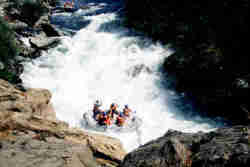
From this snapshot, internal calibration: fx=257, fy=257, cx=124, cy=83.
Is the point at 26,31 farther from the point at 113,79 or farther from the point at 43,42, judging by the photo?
the point at 113,79

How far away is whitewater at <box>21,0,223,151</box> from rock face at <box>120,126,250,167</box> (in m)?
7.42

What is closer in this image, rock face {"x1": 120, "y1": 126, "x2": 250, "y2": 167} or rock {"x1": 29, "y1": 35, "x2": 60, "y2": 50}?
rock face {"x1": 120, "y1": 126, "x2": 250, "y2": 167}

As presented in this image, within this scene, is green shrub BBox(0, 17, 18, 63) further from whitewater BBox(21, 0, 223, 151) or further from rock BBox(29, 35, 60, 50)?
rock BBox(29, 35, 60, 50)

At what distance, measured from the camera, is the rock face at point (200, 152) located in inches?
161

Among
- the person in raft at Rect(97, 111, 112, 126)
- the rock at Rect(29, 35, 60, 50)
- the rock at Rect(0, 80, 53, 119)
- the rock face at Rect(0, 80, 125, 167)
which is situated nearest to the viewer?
the rock face at Rect(0, 80, 125, 167)

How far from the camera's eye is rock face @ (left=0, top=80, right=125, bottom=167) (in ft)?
17.6

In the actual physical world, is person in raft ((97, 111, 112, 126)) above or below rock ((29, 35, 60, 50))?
below

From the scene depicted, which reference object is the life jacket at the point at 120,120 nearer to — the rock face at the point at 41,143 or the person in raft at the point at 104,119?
the person in raft at the point at 104,119

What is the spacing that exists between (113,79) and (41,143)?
13.7m

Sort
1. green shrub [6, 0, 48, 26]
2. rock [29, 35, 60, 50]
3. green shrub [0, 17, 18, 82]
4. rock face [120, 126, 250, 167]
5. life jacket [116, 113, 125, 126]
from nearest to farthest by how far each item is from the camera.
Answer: rock face [120, 126, 250, 167] < life jacket [116, 113, 125, 126] < green shrub [0, 17, 18, 82] < rock [29, 35, 60, 50] < green shrub [6, 0, 48, 26]

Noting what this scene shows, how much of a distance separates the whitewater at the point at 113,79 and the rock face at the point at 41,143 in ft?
17.3

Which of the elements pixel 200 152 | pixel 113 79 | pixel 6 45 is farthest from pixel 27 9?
pixel 200 152

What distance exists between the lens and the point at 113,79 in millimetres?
19594

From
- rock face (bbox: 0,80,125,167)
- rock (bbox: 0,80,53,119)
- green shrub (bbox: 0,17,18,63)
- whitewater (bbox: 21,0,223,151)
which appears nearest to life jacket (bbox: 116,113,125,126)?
whitewater (bbox: 21,0,223,151)
